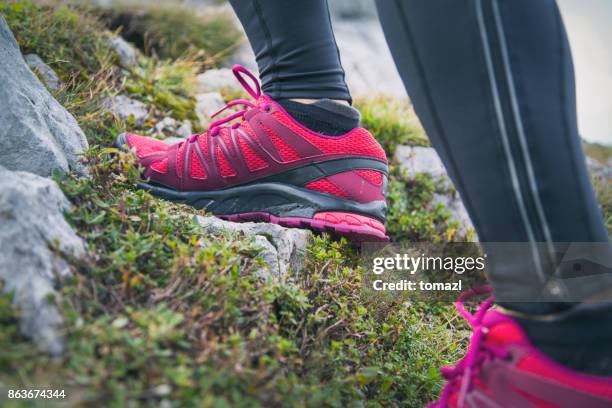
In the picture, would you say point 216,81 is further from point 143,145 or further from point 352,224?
point 352,224

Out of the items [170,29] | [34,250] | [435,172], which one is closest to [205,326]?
[34,250]

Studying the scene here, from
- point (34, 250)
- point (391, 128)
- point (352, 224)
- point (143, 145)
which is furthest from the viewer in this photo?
point (391, 128)

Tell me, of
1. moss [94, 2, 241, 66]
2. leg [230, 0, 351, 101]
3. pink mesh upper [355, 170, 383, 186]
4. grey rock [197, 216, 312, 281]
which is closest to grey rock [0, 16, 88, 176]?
grey rock [197, 216, 312, 281]

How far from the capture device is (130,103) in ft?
11.2

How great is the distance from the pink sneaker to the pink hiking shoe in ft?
2.71

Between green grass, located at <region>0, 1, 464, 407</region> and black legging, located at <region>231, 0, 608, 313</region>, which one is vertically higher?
black legging, located at <region>231, 0, 608, 313</region>

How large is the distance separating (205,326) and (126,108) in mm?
2419

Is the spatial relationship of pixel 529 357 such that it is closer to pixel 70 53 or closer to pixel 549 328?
pixel 549 328

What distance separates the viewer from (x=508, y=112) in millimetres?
1112

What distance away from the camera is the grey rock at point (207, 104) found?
377 centimetres

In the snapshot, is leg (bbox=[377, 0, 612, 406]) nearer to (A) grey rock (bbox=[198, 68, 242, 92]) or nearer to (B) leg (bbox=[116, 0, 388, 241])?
(B) leg (bbox=[116, 0, 388, 241])

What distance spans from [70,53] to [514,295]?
3.46 m

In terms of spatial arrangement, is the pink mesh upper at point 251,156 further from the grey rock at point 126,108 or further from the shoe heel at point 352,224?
the grey rock at point 126,108

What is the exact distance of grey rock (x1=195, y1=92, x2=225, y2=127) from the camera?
12.4 ft
